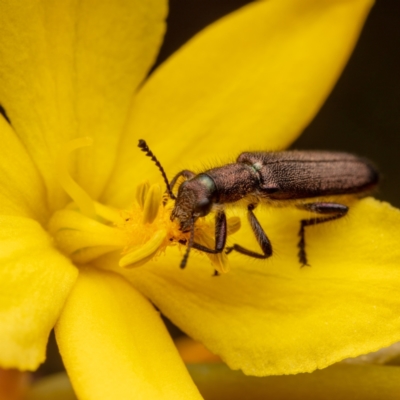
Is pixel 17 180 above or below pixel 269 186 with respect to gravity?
above

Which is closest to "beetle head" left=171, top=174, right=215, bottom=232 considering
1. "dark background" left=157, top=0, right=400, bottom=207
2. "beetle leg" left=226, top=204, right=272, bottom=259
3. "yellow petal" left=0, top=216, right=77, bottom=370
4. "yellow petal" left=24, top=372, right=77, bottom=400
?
"beetle leg" left=226, top=204, right=272, bottom=259

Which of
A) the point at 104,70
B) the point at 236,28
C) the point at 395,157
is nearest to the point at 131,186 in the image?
the point at 104,70

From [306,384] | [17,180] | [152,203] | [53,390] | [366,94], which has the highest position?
[17,180]

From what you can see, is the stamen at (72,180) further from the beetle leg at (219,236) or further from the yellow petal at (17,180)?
the beetle leg at (219,236)

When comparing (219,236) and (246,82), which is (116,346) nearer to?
(219,236)

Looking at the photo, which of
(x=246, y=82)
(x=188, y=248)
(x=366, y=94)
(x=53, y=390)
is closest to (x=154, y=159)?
(x=188, y=248)

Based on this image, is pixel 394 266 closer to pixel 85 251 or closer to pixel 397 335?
pixel 397 335

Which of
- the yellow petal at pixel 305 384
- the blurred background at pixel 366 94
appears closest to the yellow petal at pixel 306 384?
the yellow petal at pixel 305 384
